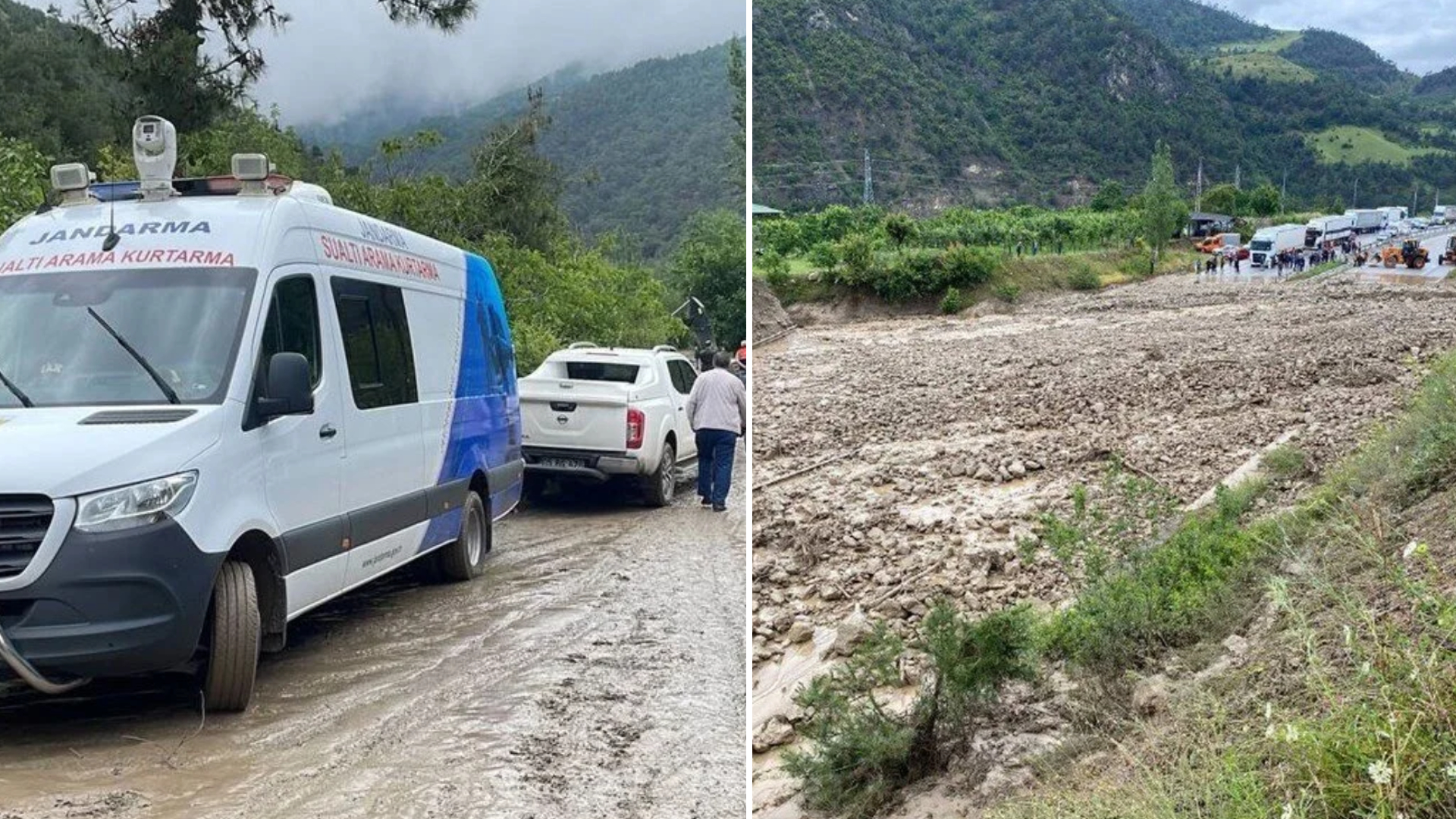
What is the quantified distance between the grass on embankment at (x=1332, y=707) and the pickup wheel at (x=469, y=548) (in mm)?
3272

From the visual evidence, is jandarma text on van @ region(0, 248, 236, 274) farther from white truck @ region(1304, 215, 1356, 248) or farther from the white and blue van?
white truck @ region(1304, 215, 1356, 248)

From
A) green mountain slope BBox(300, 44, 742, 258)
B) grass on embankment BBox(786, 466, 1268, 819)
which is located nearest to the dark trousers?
green mountain slope BBox(300, 44, 742, 258)

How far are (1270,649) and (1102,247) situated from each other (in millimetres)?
13549

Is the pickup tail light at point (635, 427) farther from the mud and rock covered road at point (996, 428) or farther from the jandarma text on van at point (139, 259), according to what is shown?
the jandarma text on van at point (139, 259)

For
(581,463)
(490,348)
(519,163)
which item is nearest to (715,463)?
(581,463)

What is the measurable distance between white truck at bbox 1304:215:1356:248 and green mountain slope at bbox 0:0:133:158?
1006cm

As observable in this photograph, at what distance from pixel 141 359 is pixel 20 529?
2.43 feet

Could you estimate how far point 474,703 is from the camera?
397cm

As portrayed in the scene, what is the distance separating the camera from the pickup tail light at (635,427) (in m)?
7.98

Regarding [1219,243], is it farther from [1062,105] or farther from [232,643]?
[232,643]

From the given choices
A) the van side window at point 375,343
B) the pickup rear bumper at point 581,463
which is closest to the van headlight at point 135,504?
the van side window at point 375,343

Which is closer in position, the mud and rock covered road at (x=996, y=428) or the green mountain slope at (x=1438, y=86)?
the mud and rock covered road at (x=996, y=428)

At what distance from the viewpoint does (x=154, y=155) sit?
439cm

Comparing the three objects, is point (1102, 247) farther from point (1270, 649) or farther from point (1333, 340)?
point (1270, 649)
